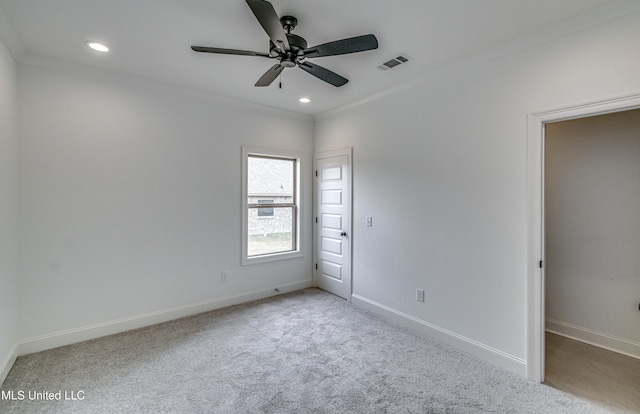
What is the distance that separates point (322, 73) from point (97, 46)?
200 cm

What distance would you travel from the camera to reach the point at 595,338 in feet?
9.43

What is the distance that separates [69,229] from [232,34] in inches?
96.7

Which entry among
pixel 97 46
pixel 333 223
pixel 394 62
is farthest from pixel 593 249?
pixel 97 46

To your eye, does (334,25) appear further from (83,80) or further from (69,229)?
(69,229)

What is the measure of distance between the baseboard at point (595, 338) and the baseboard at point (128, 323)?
134 inches

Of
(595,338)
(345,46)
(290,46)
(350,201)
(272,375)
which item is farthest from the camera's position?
(350,201)

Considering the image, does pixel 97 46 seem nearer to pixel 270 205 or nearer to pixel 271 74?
pixel 271 74

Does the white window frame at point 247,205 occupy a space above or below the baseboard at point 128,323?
above

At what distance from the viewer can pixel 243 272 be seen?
3.99 metres

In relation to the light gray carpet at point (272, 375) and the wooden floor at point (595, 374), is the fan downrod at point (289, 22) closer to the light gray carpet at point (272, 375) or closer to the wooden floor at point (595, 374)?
the light gray carpet at point (272, 375)

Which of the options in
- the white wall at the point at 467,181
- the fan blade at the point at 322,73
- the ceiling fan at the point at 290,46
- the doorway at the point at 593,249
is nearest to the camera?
the ceiling fan at the point at 290,46

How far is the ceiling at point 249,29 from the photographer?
197cm

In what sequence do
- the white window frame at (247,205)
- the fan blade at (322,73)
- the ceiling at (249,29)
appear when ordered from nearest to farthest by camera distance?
the ceiling at (249,29) < the fan blade at (322,73) < the white window frame at (247,205)

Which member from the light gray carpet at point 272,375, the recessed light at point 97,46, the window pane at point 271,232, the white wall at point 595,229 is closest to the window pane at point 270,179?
the window pane at point 271,232
